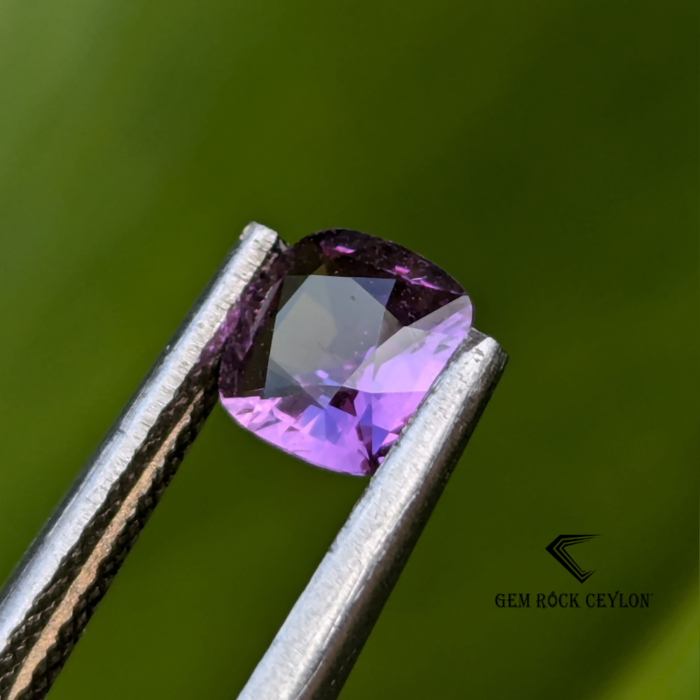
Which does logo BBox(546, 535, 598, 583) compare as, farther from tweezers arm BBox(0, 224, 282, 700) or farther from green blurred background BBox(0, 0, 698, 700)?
tweezers arm BBox(0, 224, 282, 700)

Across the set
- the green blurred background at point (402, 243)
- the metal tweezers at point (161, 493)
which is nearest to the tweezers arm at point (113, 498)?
the metal tweezers at point (161, 493)

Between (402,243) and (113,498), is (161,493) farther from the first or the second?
(402,243)

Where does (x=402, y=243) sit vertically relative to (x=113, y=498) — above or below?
above

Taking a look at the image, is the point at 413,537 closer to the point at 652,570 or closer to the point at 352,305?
the point at 352,305

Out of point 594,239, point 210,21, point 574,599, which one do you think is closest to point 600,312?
point 594,239

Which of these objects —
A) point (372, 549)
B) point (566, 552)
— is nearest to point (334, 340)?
point (372, 549)
